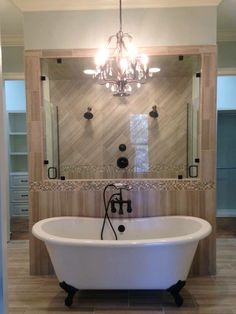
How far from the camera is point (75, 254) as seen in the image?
2.37 m

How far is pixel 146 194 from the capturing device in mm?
3141

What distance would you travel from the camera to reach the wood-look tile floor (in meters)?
2.44

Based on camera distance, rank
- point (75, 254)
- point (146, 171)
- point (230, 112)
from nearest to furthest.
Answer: point (75, 254), point (146, 171), point (230, 112)

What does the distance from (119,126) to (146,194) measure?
1066 millimetres

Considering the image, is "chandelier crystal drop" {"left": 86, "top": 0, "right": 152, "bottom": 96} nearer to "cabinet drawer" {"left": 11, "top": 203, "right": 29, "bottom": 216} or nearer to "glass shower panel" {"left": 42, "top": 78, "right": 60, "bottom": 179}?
"glass shower panel" {"left": 42, "top": 78, "right": 60, "bottom": 179}

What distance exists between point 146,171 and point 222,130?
260 cm

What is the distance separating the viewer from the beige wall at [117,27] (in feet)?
9.86

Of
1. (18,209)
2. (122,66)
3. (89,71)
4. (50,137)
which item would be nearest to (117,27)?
(89,71)

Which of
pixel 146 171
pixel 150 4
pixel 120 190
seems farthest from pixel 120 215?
pixel 150 4

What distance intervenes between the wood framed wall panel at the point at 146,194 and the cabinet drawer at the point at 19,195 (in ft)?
7.84

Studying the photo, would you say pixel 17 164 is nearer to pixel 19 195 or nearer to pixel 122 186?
pixel 19 195

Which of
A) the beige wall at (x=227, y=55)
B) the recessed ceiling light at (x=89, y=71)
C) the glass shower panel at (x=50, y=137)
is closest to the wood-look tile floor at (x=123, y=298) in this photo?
the glass shower panel at (x=50, y=137)

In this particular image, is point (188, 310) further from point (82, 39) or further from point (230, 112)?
point (230, 112)

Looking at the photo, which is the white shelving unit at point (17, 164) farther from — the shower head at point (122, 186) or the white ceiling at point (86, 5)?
the shower head at point (122, 186)
